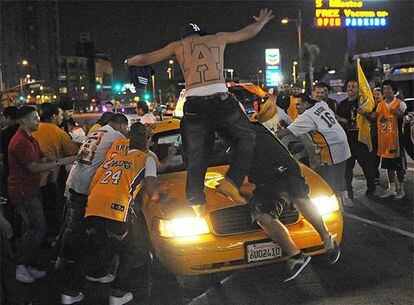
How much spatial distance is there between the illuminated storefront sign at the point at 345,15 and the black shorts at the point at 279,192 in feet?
120

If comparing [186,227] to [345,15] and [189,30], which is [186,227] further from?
[345,15]

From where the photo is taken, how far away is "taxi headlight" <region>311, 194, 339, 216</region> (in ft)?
16.0

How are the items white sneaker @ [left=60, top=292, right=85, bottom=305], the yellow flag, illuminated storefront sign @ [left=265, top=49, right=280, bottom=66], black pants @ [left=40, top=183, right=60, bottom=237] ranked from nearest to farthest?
white sneaker @ [left=60, top=292, right=85, bottom=305] → black pants @ [left=40, top=183, right=60, bottom=237] → the yellow flag → illuminated storefront sign @ [left=265, top=49, right=280, bottom=66]

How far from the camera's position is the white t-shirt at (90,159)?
529 centimetres

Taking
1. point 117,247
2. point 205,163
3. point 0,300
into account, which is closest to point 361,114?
point 205,163

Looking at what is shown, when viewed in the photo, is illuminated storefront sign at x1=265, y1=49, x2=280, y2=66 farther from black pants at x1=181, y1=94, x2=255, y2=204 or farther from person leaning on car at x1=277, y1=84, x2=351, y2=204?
black pants at x1=181, y1=94, x2=255, y2=204

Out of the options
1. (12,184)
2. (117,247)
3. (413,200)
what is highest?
(12,184)

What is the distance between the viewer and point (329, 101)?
9.05 metres

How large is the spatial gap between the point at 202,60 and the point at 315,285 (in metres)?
2.35

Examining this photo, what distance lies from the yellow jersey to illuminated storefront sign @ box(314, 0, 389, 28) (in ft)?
121

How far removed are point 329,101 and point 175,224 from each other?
5.42 metres

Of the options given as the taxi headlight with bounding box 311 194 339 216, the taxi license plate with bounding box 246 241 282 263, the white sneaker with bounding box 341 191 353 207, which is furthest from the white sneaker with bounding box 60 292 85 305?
the white sneaker with bounding box 341 191 353 207

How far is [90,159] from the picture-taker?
17.4 ft

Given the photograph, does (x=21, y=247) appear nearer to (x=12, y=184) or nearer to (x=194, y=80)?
(x=12, y=184)
